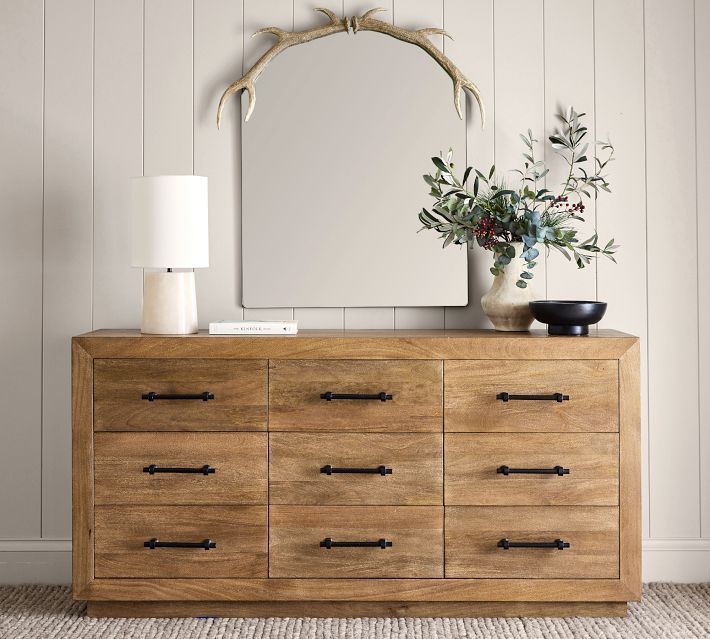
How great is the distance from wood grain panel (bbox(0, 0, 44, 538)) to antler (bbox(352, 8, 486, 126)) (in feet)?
3.66

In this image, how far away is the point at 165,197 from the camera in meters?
2.20

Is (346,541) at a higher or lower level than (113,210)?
lower

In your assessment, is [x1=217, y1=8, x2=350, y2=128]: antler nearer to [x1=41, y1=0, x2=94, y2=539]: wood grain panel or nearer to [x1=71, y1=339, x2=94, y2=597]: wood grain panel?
[x1=41, y1=0, x2=94, y2=539]: wood grain panel

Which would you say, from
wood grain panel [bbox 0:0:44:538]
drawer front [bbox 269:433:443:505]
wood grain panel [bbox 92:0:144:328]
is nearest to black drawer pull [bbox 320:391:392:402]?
drawer front [bbox 269:433:443:505]

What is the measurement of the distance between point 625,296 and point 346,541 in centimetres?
127

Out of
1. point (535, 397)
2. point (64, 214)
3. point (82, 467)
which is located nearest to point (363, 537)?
point (535, 397)

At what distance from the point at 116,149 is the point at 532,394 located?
1.61 meters

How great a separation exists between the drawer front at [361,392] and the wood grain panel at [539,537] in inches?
11.8

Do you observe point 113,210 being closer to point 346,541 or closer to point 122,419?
point 122,419

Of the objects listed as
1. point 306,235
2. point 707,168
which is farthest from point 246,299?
point 707,168

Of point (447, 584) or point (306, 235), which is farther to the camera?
point (306, 235)

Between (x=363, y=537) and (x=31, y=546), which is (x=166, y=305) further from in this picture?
(x=31, y=546)

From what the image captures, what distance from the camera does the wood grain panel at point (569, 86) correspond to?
252 centimetres

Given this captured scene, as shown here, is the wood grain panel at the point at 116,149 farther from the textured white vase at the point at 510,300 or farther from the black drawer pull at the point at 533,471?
the black drawer pull at the point at 533,471
